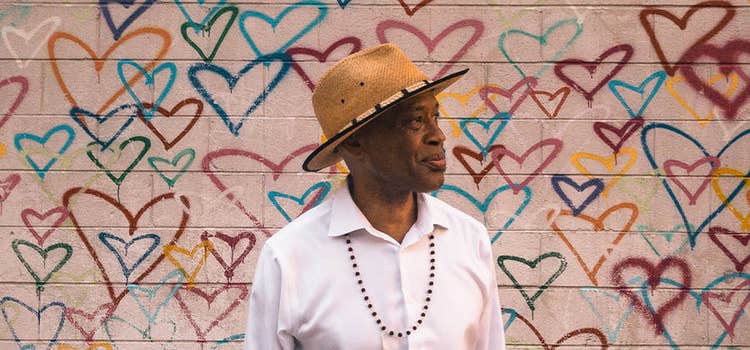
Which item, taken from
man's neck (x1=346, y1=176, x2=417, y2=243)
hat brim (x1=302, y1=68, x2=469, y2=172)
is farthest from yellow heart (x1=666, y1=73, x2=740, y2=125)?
man's neck (x1=346, y1=176, x2=417, y2=243)

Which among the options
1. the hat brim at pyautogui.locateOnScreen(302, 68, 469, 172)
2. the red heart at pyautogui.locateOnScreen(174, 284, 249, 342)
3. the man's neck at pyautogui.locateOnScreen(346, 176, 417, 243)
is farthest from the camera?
the red heart at pyautogui.locateOnScreen(174, 284, 249, 342)

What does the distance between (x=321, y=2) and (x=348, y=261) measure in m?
2.62

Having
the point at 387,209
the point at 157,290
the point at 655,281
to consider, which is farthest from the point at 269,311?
the point at 655,281

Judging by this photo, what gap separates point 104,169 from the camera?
4773mm

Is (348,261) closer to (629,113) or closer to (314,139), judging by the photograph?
(314,139)

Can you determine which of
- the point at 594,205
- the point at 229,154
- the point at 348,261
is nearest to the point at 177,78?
the point at 229,154

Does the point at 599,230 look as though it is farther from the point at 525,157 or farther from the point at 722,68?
Answer: the point at 722,68

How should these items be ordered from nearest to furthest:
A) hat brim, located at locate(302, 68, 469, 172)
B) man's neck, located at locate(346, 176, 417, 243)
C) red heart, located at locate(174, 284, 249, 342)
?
hat brim, located at locate(302, 68, 469, 172) → man's neck, located at locate(346, 176, 417, 243) → red heart, located at locate(174, 284, 249, 342)

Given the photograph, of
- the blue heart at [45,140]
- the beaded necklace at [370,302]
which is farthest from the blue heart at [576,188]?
the beaded necklace at [370,302]

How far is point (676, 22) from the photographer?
4758 mm

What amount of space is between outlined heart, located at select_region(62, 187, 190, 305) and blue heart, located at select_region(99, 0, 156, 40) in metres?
0.76

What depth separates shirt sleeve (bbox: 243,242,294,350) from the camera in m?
2.29

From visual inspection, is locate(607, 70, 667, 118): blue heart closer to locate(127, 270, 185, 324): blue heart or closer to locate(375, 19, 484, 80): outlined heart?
locate(375, 19, 484, 80): outlined heart

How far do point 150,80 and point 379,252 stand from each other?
2.71 metres
